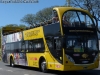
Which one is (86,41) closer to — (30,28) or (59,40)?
(59,40)

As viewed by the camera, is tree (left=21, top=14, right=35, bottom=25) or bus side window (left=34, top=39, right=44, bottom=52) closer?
bus side window (left=34, top=39, right=44, bottom=52)

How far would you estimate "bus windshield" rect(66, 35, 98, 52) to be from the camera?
1536cm

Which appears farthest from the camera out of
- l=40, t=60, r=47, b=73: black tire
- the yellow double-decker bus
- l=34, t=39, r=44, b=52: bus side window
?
Result: l=34, t=39, r=44, b=52: bus side window

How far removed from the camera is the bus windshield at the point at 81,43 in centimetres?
1536

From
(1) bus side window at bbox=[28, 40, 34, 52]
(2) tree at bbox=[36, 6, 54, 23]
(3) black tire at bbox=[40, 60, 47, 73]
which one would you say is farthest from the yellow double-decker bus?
(2) tree at bbox=[36, 6, 54, 23]

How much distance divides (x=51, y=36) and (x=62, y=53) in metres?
1.78

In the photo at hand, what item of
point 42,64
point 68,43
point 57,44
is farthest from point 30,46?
point 68,43

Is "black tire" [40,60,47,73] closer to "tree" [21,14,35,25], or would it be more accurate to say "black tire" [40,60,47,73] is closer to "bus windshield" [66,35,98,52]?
"bus windshield" [66,35,98,52]

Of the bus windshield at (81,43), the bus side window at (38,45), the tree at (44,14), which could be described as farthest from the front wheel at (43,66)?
the tree at (44,14)

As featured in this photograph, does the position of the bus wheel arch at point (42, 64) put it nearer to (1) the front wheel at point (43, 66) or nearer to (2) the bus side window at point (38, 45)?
(1) the front wheel at point (43, 66)

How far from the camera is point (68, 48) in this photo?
1531 cm

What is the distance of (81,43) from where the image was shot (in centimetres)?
1555

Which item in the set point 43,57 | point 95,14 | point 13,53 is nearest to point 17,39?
point 13,53

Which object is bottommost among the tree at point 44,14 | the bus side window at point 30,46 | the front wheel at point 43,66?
the front wheel at point 43,66
